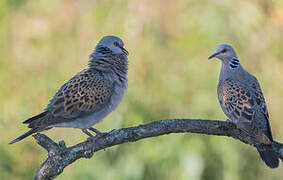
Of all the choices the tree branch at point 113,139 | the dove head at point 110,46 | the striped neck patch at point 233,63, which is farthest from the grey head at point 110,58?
the striped neck patch at point 233,63

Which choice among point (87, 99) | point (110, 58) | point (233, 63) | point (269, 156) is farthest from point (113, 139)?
point (233, 63)

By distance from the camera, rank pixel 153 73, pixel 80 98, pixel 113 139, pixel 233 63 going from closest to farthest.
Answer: pixel 113 139, pixel 80 98, pixel 233 63, pixel 153 73

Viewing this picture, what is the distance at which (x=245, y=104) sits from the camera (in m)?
3.82

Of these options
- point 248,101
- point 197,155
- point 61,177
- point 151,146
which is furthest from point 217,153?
point 61,177

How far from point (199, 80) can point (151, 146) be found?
86 centimetres

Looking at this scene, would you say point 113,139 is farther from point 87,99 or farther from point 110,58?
point 110,58

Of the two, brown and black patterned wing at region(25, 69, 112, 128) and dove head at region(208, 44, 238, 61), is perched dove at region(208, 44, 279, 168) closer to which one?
dove head at region(208, 44, 238, 61)

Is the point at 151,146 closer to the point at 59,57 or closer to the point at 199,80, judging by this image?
the point at 199,80

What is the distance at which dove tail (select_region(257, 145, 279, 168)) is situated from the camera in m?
3.39

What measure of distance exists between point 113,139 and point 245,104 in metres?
1.13

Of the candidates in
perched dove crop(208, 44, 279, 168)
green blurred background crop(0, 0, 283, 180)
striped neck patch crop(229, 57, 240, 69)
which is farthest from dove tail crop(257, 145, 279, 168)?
green blurred background crop(0, 0, 283, 180)

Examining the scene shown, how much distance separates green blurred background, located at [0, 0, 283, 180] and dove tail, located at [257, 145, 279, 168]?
1394 mm

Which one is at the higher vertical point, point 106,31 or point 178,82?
point 106,31

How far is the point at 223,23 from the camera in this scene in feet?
17.2
